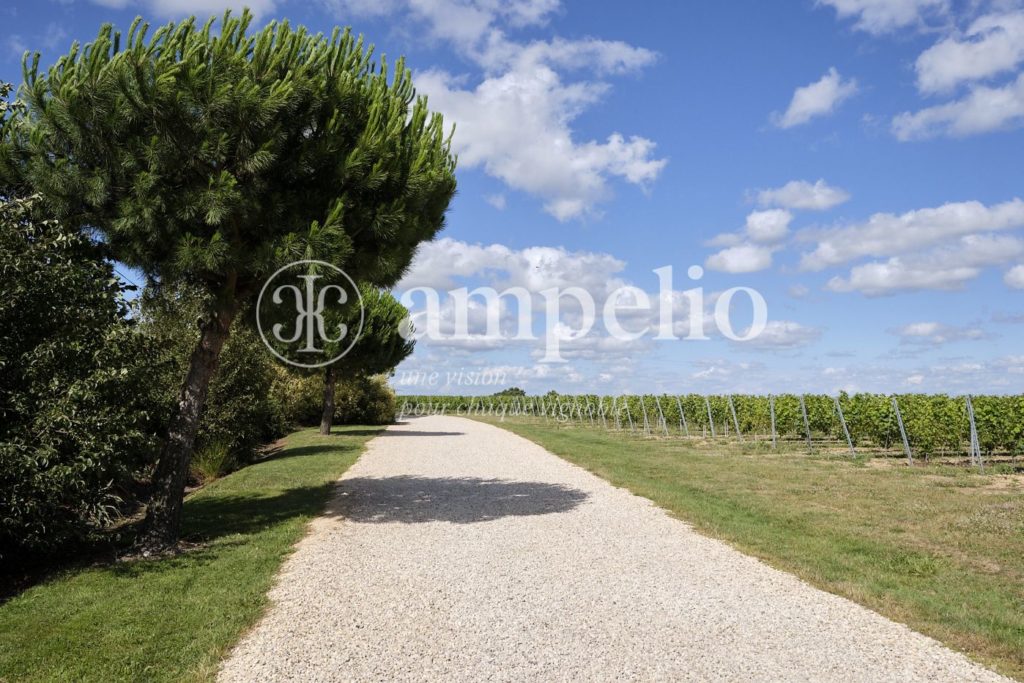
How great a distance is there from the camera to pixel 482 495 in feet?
36.4

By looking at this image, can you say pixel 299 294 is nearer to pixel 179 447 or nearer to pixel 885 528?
pixel 179 447

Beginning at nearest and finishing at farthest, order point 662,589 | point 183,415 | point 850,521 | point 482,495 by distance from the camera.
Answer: point 662,589 → point 183,415 → point 850,521 → point 482,495

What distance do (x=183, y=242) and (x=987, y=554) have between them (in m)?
9.68

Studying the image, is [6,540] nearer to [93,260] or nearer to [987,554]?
[93,260]

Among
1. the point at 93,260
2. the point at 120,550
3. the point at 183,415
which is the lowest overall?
the point at 120,550

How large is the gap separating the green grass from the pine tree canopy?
10.6 ft

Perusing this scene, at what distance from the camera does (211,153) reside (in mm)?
7355

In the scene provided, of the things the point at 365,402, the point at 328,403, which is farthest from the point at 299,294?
the point at 365,402

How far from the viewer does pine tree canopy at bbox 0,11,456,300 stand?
7.09 meters

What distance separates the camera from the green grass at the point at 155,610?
14.1 feet

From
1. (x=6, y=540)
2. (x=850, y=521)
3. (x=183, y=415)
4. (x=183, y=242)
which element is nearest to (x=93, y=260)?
(x=183, y=242)

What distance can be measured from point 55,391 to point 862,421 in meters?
23.0

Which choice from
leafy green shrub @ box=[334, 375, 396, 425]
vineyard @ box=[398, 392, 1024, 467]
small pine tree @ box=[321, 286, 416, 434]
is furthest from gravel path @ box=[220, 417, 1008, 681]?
leafy green shrub @ box=[334, 375, 396, 425]

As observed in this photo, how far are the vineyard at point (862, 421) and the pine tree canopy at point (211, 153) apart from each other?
53.2ft
